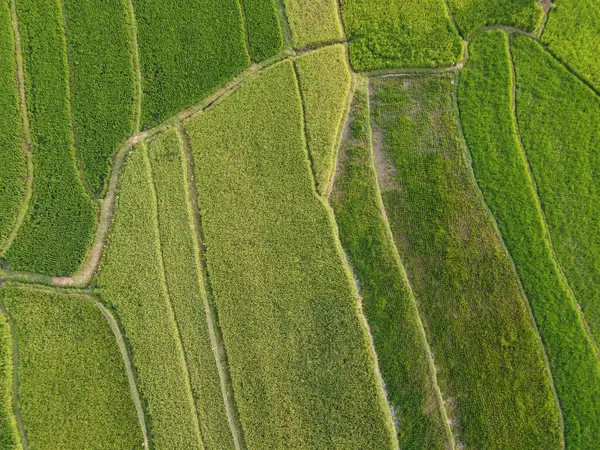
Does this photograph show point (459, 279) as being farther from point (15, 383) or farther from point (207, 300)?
point (15, 383)

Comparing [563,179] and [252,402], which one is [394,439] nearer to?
[252,402]

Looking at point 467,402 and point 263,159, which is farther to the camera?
point 263,159

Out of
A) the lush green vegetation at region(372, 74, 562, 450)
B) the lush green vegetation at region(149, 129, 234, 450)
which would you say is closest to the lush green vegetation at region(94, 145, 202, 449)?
the lush green vegetation at region(149, 129, 234, 450)

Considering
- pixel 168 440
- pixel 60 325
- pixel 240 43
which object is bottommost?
pixel 168 440

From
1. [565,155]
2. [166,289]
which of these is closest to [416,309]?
[565,155]

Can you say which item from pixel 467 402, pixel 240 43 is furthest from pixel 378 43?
pixel 467 402

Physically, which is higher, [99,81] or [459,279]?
[99,81]

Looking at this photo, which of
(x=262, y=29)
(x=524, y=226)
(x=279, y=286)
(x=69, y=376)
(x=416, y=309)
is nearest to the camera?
(x=69, y=376)
